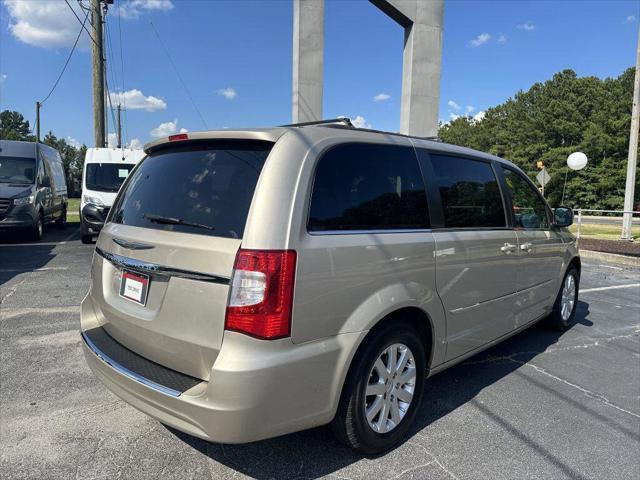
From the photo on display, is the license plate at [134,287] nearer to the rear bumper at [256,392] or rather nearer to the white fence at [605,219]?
the rear bumper at [256,392]

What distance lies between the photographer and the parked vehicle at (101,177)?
10.3 metres

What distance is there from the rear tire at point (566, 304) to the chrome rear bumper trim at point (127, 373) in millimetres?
4315

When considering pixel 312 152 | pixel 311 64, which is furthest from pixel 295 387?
pixel 311 64

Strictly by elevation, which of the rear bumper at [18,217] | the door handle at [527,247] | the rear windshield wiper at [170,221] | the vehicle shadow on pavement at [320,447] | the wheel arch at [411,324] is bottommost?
the vehicle shadow on pavement at [320,447]

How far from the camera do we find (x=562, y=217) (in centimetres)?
475

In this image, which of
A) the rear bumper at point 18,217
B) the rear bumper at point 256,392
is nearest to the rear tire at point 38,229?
the rear bumper at point 18,217

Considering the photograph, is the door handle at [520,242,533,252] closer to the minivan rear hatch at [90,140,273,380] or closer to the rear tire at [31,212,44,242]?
the minivan rear hatch at [90,140,273,380]

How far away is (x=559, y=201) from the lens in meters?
50.4

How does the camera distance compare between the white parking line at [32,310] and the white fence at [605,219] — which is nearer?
the white parking line at [32,310]

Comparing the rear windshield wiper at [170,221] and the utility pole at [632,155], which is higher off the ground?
the utility pole at [632,155]

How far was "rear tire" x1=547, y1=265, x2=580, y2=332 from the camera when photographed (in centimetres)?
504

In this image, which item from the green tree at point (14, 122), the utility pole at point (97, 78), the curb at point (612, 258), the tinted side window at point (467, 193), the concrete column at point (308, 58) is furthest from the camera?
the green tree at point (14, 122)

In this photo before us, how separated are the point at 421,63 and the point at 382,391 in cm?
1326

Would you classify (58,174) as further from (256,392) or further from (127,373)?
(256,392)
